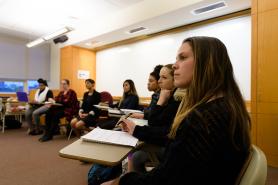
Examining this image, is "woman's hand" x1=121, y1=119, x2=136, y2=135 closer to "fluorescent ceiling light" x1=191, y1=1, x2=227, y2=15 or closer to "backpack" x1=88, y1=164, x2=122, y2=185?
"backpack" x1=88, y1=164, x2=122, y2=185

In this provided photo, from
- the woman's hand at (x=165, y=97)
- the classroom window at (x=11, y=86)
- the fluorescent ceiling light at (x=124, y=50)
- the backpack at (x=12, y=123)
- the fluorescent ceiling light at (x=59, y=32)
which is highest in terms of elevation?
the fluorescent ceiling light at (x=59, y=32)

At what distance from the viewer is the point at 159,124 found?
57.1 inches

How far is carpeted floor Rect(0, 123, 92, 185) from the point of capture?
224cm

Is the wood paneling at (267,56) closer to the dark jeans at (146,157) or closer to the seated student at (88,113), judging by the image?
the dark jeans at (146,157)

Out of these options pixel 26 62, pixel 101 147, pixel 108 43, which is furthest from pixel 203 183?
pixel 26 62

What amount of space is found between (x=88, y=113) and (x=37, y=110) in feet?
5.06

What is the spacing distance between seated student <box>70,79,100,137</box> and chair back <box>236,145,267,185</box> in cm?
339

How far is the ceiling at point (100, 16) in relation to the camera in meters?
3.91

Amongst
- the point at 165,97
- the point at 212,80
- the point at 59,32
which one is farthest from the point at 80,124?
the point at 212,80

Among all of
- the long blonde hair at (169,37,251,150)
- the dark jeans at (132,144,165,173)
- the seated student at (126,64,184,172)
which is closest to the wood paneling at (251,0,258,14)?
the seated student at (126,64,184,172)

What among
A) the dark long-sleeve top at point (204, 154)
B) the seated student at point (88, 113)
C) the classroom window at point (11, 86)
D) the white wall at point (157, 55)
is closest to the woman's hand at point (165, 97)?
the dark long-sleeve top at point (204, 154)

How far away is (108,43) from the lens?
6.25m

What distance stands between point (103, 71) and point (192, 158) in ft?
20.8

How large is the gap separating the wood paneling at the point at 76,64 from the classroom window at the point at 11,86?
155 cm
